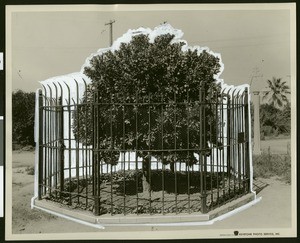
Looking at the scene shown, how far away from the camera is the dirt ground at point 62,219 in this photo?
234 inches

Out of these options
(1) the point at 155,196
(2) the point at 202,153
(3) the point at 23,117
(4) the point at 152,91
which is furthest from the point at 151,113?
(3) the point at 23,117

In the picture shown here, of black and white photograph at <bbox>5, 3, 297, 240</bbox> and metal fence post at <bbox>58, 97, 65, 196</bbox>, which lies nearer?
black and white photograph at <bbox>5, 3, 297, 240</bbox>

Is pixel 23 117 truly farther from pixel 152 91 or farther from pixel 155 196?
pixel 155 196

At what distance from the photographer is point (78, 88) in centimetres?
639

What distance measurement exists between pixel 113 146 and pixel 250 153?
7.27ft

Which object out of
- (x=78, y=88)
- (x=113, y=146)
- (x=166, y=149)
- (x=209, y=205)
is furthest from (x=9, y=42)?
(x=209, y=205)

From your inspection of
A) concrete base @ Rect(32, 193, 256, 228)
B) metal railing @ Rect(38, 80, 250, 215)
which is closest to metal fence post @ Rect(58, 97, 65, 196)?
metal railing @ Rect(38, 80, 250, 215)

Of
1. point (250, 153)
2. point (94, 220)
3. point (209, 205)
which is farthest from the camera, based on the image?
point (250, 153)

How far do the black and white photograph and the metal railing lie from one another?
0.07 ft

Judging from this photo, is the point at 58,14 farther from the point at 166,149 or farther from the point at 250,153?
the point at 250,153

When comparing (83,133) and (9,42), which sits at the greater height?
(9,42)

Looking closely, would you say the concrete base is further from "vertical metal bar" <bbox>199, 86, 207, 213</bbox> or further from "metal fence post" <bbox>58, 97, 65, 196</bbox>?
"metal fence post" <bbox>58, 97, 65, 196</bbox>

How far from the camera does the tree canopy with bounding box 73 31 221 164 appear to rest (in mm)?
6320

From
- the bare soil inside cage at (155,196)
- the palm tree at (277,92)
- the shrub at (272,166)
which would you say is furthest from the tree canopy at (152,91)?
the shrub at (272,166)
